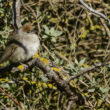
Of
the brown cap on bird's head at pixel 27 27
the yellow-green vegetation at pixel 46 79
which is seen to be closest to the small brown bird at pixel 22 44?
the brown cap on bird's head at pixel 27 27

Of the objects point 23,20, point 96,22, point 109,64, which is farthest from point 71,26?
point 109,64

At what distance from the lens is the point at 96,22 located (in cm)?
569

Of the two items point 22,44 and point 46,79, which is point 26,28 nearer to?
point 22,44

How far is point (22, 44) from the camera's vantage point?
161 inches

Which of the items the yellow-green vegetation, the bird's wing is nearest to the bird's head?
the yellow-green vegetation

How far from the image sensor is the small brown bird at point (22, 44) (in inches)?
156

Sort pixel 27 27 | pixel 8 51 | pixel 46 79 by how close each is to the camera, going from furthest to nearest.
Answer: pixel 8 51 < pixel 27 27 < pixel 46 79

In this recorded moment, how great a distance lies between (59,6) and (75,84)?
1.81 meters

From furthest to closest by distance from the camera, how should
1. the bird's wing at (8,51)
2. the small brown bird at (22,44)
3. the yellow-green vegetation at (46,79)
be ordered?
the bird's wing at (8,51), the small brown bird at (22,44), the yellow-green vegetation at (46,79)

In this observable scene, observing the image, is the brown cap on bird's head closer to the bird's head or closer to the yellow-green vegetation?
the bird's head

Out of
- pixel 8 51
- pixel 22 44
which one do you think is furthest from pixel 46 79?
pixel 8 51

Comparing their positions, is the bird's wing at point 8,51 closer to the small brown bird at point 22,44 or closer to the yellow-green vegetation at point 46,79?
the small brown bird at point 22,44

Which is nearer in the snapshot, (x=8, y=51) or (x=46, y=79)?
(x=46, y=79)

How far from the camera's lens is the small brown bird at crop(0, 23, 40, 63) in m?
3.97
